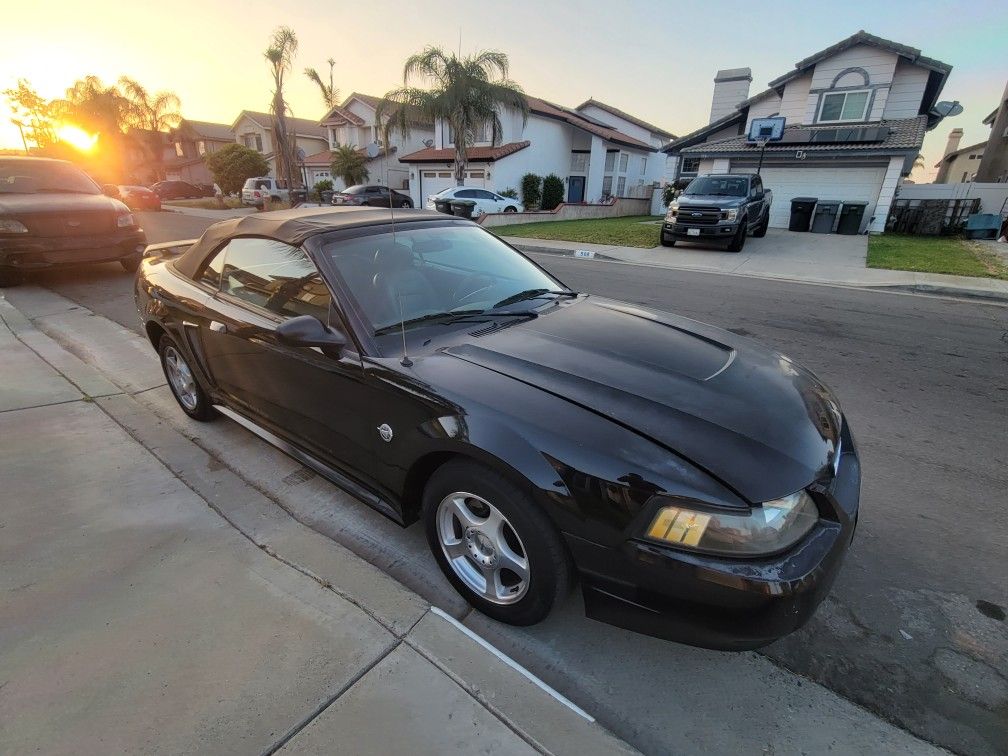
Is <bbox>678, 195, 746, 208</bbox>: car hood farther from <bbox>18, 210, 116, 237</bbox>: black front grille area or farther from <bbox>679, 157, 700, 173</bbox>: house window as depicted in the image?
<bbox>679, 157, 700, 173</bbox>: house window

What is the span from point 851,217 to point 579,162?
17956mm

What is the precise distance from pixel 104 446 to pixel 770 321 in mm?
7001

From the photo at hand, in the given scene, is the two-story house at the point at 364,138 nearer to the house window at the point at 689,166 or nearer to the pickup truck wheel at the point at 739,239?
the house window at the point at 689,166

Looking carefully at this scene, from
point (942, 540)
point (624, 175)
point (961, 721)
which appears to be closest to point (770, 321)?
point (942, 540)

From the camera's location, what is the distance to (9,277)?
24.5 ft

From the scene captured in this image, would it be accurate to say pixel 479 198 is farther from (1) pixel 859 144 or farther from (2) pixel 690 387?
(2) pixel 690 387

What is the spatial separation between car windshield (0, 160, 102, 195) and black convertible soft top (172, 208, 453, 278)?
6.53 m

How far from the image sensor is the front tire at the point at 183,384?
3.55 meters

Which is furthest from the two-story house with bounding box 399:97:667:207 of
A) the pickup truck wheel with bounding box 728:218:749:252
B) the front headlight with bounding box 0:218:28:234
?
the front headlight with bounding box 0:218:28:234

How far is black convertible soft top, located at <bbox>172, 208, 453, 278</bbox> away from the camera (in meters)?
2.65

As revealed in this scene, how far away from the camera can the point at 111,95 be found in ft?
153

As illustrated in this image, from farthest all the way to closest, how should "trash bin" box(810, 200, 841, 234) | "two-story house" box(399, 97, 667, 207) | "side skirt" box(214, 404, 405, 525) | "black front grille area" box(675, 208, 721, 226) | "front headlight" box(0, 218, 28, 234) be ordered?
"two-story house" box(399, 97, 667, 207) → "trash bin" box(810, 200, 841, 234) → "black front grille area" box(675, 208, 721, 226) → "front headlight" box(0, 218, 28, 234) → "side skirt" box(214, 404, 405, 525)

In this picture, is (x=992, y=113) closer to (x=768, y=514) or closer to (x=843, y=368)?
(x=843, y=368)

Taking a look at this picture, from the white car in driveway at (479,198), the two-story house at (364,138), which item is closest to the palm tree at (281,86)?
the two-story house at (364,138)
